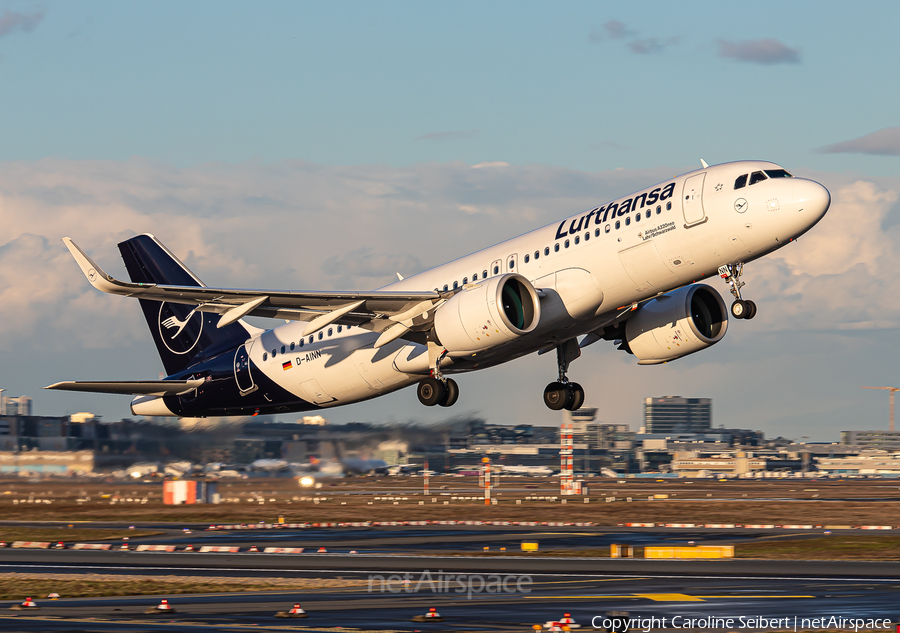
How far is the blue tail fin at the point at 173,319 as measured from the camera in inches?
1848

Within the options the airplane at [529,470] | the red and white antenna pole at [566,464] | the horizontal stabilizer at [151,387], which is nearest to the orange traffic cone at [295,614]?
the horizontal stabilizer at [151,387]

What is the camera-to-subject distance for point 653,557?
3534 centimetres

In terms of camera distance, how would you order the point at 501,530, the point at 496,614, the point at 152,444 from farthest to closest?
the point at 152,444
the point at 501,530
the point at 496,614

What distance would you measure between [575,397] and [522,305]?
7.35 meters

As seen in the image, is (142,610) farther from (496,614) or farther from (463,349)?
(463,349)

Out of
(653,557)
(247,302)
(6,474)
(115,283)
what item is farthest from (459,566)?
(6,474)

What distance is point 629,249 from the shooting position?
3294cm

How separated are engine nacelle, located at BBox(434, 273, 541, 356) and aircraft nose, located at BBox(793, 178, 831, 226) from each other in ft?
26.2

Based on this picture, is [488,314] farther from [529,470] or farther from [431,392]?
[529,470]

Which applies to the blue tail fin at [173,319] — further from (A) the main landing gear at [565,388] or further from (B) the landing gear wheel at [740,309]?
(B) the landing gear wheel at [740,309]

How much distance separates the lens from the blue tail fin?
46.9m

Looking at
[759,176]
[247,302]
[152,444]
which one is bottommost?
[152,444]

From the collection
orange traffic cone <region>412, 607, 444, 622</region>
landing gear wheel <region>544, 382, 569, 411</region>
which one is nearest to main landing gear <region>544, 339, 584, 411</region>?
landing gear wheel <region>544, 382, 569, 411</region>

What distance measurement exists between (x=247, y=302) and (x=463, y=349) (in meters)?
7.18
